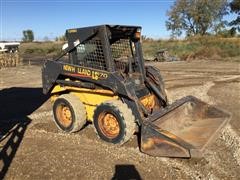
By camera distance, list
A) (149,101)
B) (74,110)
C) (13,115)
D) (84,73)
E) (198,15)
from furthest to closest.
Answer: (198,15) < (13,115) < (149,101) < (74,110) < (84,73)

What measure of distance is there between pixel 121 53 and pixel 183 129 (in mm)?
2244

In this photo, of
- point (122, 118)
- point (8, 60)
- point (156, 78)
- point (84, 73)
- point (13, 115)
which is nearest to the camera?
point (122, 118)

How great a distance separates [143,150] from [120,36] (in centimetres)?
270

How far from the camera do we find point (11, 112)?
393 inches

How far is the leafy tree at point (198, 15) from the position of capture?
59.9m

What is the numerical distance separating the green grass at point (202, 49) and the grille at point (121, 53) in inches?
824

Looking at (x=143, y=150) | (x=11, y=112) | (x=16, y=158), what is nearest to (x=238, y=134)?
(x=143, y=150)

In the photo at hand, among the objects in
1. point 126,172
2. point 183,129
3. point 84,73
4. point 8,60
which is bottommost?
point 126,172

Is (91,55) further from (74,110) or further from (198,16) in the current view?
(198,16)

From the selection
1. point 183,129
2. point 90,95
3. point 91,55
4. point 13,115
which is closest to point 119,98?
point 90,95

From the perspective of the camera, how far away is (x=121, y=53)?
24.6 ft

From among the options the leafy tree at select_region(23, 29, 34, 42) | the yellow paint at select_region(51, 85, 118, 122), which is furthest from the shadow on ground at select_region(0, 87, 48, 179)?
the leafy tree at select_region(23, 29, 34, 42)

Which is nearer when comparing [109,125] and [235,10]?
[109,125]

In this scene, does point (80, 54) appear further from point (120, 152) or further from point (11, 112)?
point (11, 112)
